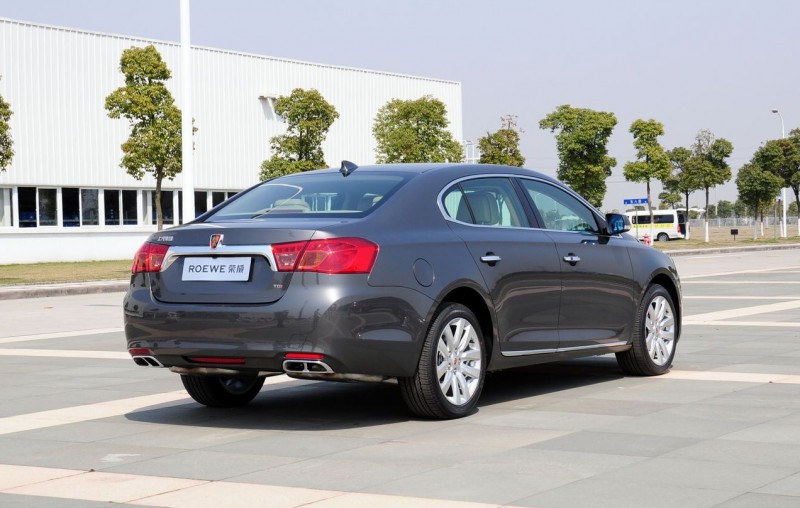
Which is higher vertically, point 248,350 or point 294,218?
point 294,218

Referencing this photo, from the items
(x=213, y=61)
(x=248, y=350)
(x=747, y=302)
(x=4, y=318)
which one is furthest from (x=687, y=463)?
(x=213, y=61)

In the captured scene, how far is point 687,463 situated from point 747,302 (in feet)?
40.2

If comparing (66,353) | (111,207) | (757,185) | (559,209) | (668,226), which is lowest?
(66,353)

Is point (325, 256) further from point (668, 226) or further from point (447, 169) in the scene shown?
point (668, 226)

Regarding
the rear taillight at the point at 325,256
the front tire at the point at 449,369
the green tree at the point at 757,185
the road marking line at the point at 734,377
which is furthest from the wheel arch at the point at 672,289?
the green tree at the point at 757,185

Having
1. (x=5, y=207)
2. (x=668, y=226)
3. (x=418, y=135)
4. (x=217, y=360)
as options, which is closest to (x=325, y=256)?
(x=217, y=360)

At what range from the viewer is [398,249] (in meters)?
7.06

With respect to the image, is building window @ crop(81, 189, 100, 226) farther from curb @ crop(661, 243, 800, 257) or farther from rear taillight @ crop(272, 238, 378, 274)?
rear taillight @ crop(272, 238, 378, 274)

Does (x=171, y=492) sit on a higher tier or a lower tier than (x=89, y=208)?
lower

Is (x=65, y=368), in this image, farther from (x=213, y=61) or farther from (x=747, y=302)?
(x=213, y=61)

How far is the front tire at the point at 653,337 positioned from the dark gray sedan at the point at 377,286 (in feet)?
1.55

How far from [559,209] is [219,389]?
8.83ft

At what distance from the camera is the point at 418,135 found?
54.0 meters

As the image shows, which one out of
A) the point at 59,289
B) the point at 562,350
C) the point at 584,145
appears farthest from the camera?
the point at 584,145
